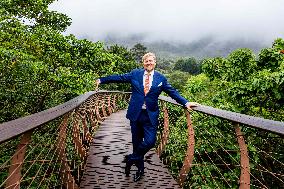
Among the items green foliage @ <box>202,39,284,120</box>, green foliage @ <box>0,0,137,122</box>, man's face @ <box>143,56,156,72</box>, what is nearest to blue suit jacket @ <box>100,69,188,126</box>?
man's face @ <box>143,56,156,72</box>

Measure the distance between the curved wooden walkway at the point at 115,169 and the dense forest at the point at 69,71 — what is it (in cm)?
434

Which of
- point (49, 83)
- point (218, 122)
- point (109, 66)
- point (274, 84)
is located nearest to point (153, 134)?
point (218, 122)

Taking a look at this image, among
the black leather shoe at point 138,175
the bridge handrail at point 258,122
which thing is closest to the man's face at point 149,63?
the black leather shoe at point 138,175

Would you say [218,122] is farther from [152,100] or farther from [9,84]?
[9,84]

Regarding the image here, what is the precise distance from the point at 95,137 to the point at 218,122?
3450 millimetres

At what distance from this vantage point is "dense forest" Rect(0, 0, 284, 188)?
1016cm

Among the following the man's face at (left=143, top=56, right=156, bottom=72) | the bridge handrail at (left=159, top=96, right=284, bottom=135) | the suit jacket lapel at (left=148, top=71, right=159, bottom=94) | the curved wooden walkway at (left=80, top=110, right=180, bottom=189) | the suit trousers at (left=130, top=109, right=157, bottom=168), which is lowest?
the curved wooden walkway at (left=80, top=110, right=180, bottom=189)

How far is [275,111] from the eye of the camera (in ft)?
33.0

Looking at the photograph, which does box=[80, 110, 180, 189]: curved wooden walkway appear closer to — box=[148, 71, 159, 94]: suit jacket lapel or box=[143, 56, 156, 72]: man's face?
box=[148, 71, 159, 94]: suit jacket lapel

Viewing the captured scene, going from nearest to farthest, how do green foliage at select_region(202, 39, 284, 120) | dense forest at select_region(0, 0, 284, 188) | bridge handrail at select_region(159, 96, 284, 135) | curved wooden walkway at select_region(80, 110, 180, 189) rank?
1. bridge handrail at select_region(159, 96, 284, 135)
2. curved wooden walkway at select_region(80, 110, 180, 189)
3. green foliage at select_region(202, 39, 284, 120)
4. dense forest at select_region(0, 0, 284, 188)

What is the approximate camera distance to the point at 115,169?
4.65m

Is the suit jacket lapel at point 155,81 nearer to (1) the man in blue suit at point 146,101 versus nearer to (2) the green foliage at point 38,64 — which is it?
(1) the man in blue suit at point 146,101

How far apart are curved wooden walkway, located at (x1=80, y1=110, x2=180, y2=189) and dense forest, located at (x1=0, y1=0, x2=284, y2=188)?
14.2ft

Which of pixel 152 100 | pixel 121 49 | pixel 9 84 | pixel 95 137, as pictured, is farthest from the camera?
pixel 121 49
